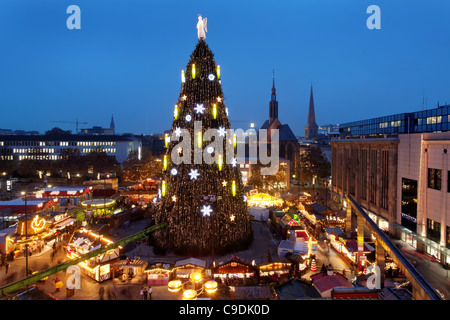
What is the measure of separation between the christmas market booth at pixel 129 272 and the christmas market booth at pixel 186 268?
1.95m

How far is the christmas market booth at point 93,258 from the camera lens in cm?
1656

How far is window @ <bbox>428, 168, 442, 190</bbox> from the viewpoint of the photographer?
20.2m

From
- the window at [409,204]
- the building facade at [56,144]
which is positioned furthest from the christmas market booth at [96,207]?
the building facade at [56,144]

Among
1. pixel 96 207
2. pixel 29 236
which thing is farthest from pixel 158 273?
pixel 96 207

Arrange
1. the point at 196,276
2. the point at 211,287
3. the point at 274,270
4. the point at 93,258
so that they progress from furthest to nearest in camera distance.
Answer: the point at 274,270 < the point at 93,258 < the point at 196,276 < the point at 211,287

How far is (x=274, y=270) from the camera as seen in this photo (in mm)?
17141

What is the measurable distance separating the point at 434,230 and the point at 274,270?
1268 centimetres

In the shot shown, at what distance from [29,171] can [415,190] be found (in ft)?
228

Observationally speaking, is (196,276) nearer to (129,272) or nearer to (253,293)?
(253,293)

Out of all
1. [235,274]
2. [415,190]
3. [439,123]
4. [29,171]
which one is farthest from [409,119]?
[29,171]

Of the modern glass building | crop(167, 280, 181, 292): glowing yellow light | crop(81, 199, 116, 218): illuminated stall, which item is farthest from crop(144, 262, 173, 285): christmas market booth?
the modern glass building

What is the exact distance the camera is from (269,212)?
1184 inches

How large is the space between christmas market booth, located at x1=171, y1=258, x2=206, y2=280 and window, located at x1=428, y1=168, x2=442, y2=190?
1727 centimetres

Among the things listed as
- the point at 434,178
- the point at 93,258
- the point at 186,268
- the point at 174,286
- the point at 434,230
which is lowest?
the point at 174,286
